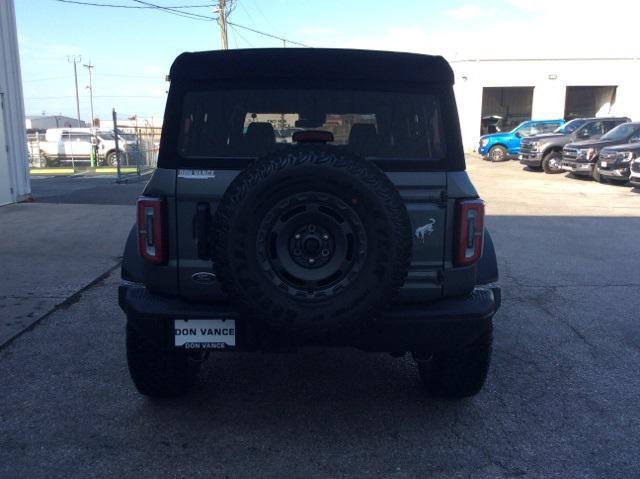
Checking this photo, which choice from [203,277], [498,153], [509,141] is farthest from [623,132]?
[203,277]

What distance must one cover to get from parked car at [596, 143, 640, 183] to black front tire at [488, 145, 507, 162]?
31.4ft

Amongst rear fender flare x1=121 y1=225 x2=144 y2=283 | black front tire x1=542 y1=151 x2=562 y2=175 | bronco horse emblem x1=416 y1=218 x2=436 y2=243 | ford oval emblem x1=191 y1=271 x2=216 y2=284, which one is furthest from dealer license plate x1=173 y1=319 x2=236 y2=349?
black front tire x1=542 y1=151 x2=562 y2=175

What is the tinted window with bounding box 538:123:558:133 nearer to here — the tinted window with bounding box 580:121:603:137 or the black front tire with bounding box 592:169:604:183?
the tinted window with bounding box 580:121:603:137

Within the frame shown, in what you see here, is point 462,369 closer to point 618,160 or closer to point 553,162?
point 618,160

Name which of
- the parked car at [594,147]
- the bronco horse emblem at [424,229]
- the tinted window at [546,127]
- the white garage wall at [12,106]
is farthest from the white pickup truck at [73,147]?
the bronco horse emblem at [424,229]

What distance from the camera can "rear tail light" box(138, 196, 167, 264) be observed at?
310 cm

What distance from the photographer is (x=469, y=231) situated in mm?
3180

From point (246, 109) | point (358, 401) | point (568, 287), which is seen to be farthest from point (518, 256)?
point (246, 109)

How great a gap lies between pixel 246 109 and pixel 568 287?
4759 millimetres

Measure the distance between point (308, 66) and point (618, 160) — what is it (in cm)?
1623

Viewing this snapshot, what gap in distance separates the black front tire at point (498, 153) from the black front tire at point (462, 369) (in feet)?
82.4

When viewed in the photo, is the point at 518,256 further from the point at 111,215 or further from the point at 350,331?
the point at 111,215

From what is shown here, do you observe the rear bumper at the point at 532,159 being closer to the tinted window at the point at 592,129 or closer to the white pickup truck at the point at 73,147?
the tinted window at the point at 592,129

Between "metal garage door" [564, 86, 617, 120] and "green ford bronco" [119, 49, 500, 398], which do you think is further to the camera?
"metal garage door" [564, 86, 617, 120]
